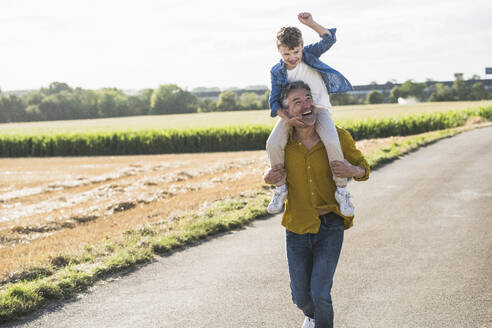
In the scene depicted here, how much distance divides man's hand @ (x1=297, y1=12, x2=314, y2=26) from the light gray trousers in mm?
611

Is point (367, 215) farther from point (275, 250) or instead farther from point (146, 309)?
point (146, 309)

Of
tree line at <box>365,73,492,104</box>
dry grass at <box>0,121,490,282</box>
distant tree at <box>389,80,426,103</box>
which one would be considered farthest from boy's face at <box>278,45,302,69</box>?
tree line at <box>365,73,492,104</box>

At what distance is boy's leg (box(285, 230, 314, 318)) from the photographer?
12.3ft

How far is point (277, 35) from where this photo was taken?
3594 millimetres

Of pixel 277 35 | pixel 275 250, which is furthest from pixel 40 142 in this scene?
pixel 277 35

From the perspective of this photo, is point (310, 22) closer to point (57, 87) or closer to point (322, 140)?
point (322, 140)

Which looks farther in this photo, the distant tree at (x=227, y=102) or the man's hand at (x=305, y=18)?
the distant tree at (x=227, y=102)

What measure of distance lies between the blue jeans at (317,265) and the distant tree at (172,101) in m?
75.6

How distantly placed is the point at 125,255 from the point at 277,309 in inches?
107

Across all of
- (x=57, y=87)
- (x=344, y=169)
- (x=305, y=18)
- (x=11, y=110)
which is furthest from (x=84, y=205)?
(x=57, y=87)

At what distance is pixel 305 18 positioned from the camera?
392cm

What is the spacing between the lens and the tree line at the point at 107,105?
77375 mm

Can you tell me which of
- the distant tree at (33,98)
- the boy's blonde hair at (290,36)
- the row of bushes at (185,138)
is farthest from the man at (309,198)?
the distant tree at (33,98)

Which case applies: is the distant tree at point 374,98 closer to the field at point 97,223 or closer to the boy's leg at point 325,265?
the field at point 97,223
